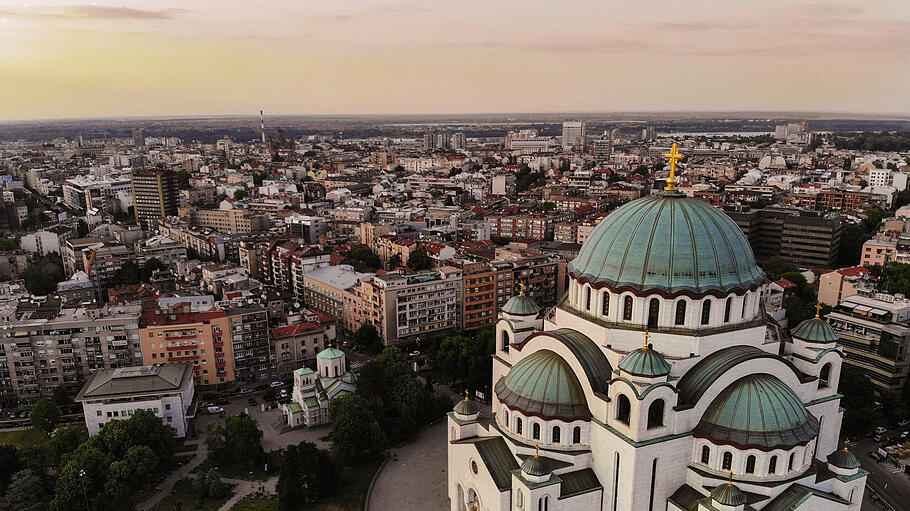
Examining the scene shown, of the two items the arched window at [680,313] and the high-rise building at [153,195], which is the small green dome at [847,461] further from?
the high-rise building at [153,195]

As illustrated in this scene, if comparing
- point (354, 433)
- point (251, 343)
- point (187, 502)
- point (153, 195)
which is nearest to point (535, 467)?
point (354, 433)

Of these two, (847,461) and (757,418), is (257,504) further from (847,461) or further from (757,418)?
(847,461)

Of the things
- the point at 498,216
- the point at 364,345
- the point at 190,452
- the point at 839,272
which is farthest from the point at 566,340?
the point at 498,216

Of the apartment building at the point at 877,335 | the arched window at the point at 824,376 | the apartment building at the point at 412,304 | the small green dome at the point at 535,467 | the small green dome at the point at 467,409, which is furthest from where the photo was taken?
the apartment building at the point at 412,304

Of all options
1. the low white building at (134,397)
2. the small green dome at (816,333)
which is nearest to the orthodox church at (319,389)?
the low white building at (134,397)

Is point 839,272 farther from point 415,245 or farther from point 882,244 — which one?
point 415,245

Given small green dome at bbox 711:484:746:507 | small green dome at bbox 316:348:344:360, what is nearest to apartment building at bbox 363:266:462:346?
small green dome at bbox 316:348:344:360
